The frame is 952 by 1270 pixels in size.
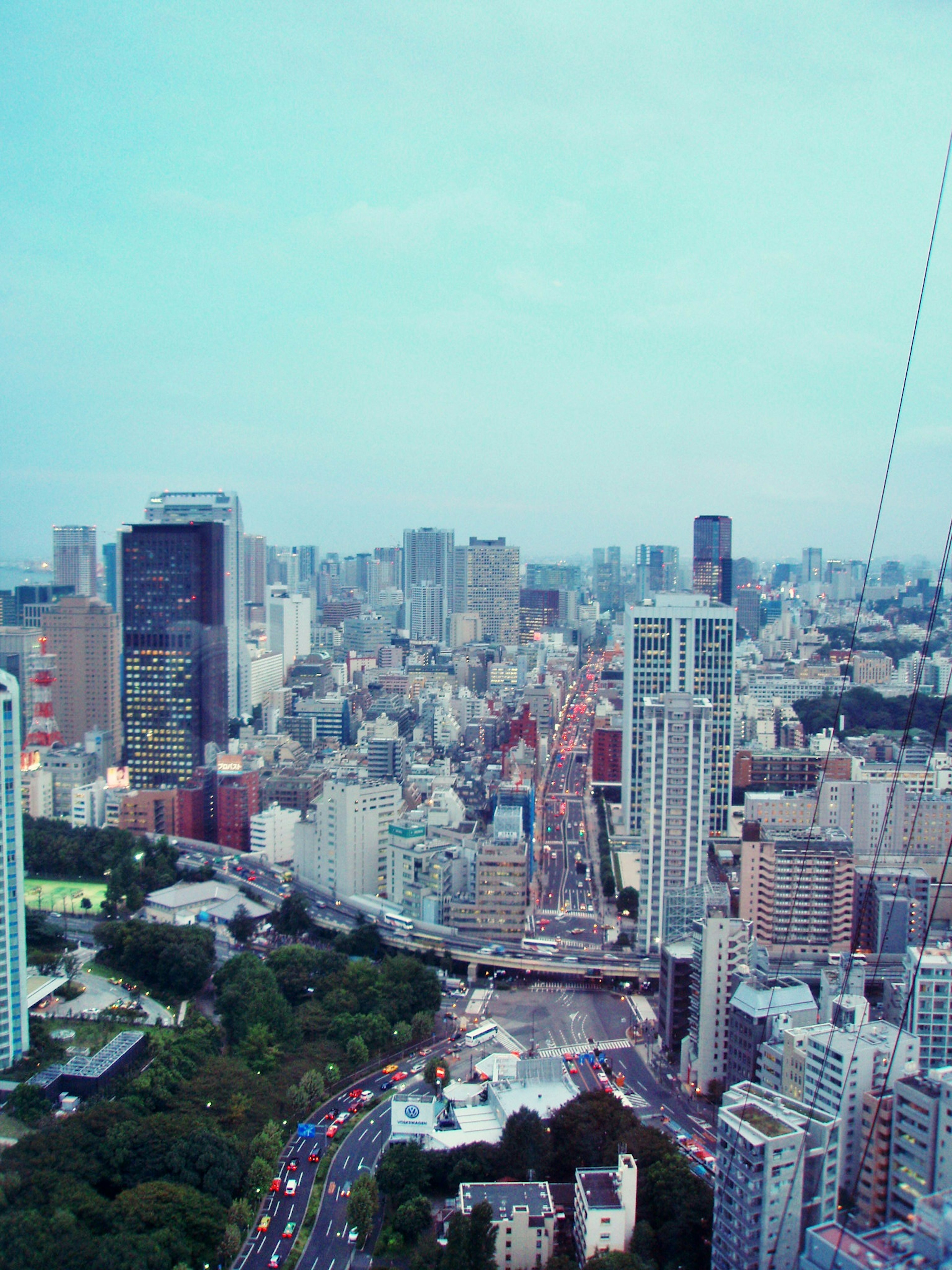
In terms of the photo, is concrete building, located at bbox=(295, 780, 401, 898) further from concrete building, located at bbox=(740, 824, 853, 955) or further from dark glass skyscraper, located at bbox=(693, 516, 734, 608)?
dark glass skyscraper, located at bbox=(693, 516, 734, 608)

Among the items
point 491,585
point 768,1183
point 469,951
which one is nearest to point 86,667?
point 469,951

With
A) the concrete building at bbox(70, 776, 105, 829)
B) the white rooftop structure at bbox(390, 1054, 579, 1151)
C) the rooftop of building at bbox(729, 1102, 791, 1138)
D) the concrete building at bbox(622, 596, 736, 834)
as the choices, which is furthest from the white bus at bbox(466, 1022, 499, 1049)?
the concrete building at bbox(70, 776, 105, 829)

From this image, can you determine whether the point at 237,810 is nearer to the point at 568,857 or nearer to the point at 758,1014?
the point at 568,857

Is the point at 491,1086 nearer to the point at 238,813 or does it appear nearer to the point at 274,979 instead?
the point at 274,979

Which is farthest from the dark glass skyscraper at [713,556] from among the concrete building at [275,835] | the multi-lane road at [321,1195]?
the multi-lane road at [321,1195]

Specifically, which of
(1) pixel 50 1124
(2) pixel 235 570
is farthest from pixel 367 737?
(1) pixel 50 1124

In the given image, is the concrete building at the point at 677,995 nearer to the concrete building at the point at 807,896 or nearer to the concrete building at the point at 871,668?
the concrete building at the point at 807,896
